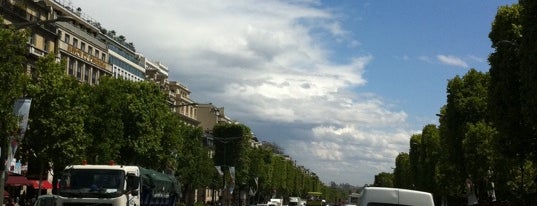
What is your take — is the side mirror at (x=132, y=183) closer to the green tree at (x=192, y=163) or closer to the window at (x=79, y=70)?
the green tree at (x=192, y=163)

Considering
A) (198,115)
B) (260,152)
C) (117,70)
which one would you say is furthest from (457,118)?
(198,115)

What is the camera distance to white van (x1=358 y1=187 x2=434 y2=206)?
1745 cm

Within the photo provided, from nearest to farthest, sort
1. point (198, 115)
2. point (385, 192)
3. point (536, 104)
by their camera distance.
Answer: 1. point (385, 192)
2. point (536, 104)
3. point (198, 115)

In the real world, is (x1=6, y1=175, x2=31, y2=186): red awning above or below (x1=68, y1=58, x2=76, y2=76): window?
below

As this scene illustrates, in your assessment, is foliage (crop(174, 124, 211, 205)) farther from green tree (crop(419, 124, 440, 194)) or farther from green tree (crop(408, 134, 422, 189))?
green tree (crop(419, 124, 440, 194))

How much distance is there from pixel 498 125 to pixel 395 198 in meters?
17.5

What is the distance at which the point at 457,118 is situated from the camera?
2142 inches

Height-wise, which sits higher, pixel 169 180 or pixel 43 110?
pixel 43 110

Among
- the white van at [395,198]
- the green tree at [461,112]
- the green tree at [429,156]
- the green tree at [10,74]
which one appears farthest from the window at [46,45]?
the white van at [395,198]

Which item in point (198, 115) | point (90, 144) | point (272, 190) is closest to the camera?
point (90, 144)

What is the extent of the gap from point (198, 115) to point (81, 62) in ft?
276

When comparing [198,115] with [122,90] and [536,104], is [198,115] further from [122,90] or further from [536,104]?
[536,104]

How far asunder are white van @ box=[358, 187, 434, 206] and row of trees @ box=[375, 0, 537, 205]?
11.3m

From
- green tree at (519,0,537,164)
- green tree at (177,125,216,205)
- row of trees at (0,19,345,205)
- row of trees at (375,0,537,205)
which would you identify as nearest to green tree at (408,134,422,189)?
row of trees at (375,0,537,205)
